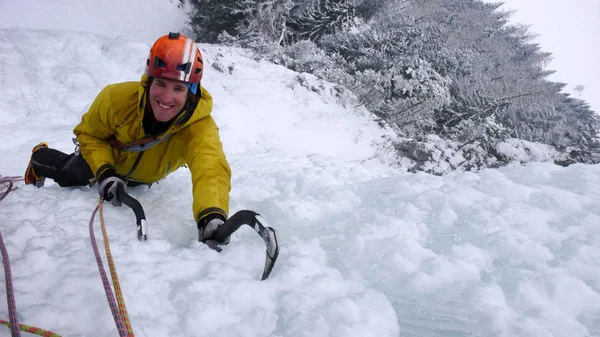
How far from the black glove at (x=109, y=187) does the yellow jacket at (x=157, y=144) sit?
0.28 ft

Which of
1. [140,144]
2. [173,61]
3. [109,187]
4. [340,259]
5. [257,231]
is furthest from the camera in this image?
[140,144]

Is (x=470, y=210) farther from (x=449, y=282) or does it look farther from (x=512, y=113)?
(x=512, y=113)

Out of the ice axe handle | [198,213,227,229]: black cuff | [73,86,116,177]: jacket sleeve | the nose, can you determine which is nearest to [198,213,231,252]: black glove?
[198,213,227,229]: black cuff

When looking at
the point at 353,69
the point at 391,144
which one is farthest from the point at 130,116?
the point at 353,69

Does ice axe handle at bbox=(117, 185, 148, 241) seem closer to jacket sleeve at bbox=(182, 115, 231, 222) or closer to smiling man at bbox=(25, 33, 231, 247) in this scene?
smiling man at bbox=(25, 33, 231, 247)

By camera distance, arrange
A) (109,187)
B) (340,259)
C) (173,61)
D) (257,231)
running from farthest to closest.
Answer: (109,187) < (173,61) < (340,259) < (257,231)

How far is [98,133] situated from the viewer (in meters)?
2.87

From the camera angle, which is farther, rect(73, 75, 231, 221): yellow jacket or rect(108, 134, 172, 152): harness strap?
rect(108, 134, 172, 152): harness strap

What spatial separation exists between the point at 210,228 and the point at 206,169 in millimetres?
478

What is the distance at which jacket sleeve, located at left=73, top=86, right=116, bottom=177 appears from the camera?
2732mm

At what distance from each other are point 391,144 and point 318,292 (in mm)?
7986

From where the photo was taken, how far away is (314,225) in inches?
110

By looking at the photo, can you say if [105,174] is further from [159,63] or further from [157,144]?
[159,63]

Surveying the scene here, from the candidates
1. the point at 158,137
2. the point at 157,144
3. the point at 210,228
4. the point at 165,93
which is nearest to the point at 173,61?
the point at 165,93
